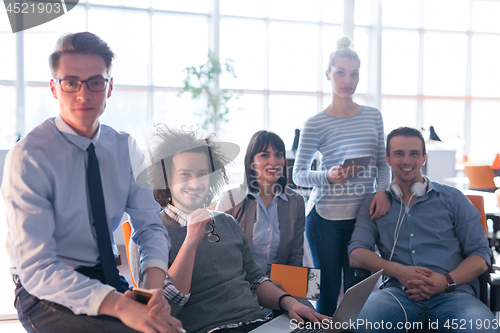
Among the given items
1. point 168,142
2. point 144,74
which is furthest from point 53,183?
point 144,74

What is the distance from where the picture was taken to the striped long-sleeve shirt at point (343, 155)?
6.88 ft

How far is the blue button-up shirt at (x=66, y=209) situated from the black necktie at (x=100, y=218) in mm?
17

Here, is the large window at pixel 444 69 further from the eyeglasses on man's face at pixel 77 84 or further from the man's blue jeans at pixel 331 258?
the eyeglasses on man's face at pixel 77 84

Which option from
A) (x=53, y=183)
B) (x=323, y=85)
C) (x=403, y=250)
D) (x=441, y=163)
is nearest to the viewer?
(x=53, y=183)

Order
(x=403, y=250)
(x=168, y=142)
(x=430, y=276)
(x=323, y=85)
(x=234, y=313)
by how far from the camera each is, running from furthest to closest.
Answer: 1. (x=323, y=85)
2. (x=403, y=250)
3. (x=430, y=276)
4. (x=168, y=142)
5. (x=234, y=313)

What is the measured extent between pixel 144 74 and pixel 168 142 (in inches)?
256

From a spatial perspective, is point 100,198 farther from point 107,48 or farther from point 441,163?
point 441,163

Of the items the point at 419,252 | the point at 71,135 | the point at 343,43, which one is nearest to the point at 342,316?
the point at 419,252

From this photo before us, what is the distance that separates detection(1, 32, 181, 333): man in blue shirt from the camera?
100cm

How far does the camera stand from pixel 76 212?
3.66ft

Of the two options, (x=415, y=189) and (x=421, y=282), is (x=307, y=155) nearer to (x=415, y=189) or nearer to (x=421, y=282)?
(x=415, y=189)

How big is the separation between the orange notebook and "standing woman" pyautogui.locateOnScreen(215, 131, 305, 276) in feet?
0.93

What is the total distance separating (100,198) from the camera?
45.7 inches

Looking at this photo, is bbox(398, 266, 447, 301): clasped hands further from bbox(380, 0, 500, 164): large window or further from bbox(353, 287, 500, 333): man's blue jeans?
bbox(380, 0, 500, 164): large window
